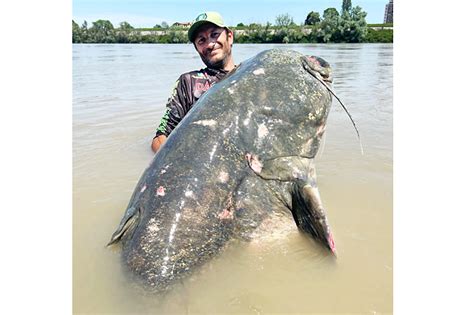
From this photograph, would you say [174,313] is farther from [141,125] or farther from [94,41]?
[94,41]

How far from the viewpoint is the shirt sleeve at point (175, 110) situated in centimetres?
381

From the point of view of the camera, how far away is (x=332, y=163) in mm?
4188

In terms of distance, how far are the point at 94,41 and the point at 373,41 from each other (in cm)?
3014

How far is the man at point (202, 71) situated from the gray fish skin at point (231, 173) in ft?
3.48

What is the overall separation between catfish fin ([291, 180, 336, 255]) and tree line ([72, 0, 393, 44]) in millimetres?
35453

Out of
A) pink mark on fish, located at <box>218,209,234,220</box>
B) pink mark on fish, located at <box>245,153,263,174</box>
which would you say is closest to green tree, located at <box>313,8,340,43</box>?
pink mark on fish, located at <box>245,153,263,174</box>

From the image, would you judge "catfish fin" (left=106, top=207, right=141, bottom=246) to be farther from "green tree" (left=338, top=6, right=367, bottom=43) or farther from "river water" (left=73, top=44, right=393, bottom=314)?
"green tree" (left=338, top=6, right=367, bottom=43)

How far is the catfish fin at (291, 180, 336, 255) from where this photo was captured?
223 centimetres

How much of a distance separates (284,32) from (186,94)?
38595 mm

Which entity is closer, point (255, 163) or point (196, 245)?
point (196, 245)

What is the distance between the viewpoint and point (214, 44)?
359cm

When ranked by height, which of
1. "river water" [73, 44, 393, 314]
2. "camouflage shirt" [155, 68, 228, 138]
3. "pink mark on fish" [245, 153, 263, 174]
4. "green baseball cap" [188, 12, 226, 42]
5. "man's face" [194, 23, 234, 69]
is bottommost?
"river water" [73, 44, 393, 314]

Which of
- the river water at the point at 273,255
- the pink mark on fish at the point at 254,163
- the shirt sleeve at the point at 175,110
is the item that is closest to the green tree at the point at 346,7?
the river water at the point at 273,255
